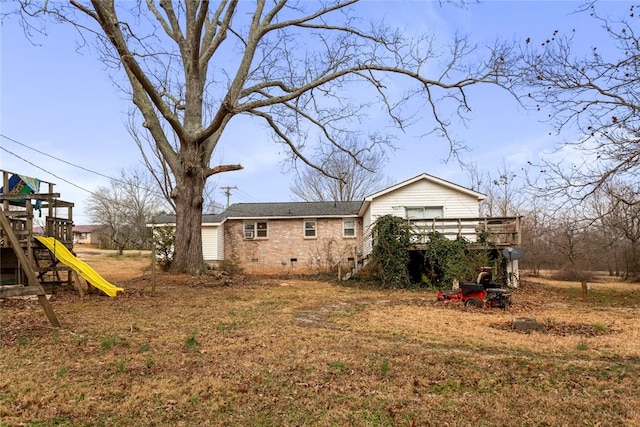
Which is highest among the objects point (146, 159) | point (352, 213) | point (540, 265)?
point (146, 159)

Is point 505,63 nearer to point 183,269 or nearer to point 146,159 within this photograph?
point 183,269

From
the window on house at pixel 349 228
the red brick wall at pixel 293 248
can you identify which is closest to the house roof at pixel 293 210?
the red brick wall at pixel 293 248

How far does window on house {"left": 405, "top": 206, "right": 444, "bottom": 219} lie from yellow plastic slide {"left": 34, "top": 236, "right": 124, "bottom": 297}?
45.0 ft

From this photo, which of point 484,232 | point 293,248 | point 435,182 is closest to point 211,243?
point 293,248

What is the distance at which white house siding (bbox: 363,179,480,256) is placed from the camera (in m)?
20.8

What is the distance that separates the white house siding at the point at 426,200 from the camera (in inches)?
817

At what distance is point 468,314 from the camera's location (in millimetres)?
9867

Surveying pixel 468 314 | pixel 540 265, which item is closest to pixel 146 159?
pixel 468 314

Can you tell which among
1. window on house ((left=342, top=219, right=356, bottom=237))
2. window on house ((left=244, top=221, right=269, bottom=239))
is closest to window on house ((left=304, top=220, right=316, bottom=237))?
window on house ((left=342, top=219, right=356, bottom=237))

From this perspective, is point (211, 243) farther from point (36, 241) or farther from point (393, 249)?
point (36, 241)

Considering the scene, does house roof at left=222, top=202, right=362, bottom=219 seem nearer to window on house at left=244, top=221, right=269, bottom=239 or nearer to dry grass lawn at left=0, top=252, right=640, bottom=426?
window on house at left=244, top=221, right=269, bottom=239

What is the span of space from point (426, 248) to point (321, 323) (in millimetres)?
9782

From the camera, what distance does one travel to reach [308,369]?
16.6 ft

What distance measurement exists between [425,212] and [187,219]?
36.0 ft
